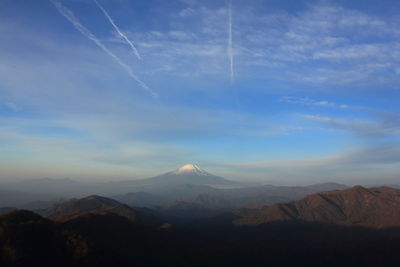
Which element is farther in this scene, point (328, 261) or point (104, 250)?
point (328, 261)

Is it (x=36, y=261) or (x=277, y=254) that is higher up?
(x=36, y=261)

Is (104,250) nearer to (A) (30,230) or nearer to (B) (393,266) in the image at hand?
(A) (30,230)

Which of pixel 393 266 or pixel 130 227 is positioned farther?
pixel 393 266

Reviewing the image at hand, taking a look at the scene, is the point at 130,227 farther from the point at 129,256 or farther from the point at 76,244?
the point at 76,244

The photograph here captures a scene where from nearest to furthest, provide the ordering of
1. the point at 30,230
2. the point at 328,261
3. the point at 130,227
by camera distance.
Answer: the point at 30,230 < the point at 130,227 < the point at 328,261

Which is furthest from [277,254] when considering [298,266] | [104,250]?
[104,250]

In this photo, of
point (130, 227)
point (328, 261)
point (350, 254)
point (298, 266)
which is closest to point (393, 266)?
point (350, 254)

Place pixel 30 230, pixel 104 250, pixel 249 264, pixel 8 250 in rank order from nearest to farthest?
1. pixel 8 250
2. pixel 30 230
3. pixel 104 250
4. pixel 249 264

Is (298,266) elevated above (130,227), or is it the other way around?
(130,227)

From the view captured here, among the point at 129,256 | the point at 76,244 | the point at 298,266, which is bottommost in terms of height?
the point at 298,266

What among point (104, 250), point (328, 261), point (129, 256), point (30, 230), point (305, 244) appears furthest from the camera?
point (305, 244)
